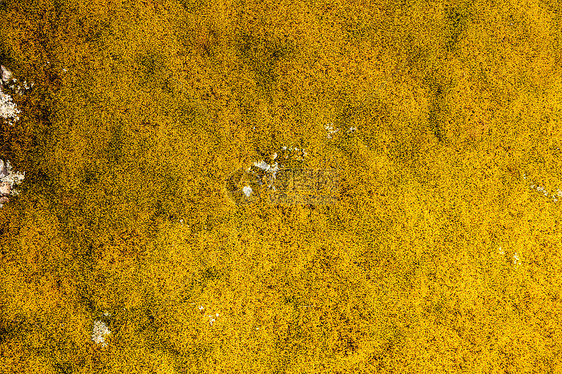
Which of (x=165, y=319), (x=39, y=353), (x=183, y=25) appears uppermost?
(x=183, y=25)

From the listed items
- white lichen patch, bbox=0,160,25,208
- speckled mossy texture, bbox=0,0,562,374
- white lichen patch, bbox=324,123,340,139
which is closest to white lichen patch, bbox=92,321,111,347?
speckled mossy texture, bbox=0,0,562,374

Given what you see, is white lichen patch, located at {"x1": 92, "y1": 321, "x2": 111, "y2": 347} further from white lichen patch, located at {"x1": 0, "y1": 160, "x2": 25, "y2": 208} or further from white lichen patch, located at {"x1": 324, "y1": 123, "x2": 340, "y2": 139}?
white lichen patch, located at {"x1": 324, "y1": 123, "x2": 340, "y2": 139}

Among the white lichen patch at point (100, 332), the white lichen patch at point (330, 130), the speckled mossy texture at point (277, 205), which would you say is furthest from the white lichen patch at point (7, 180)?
the white lichen patch at point (330, 130)

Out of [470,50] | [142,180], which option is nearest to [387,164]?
[470,50]

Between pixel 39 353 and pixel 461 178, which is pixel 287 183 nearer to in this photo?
pixel 461 178

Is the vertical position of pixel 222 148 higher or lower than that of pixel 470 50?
lower

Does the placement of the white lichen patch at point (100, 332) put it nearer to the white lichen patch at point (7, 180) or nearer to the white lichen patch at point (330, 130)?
the white lichen patch at point (7, 180)

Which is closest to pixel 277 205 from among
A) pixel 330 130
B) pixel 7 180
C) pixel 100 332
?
pixel 330 130

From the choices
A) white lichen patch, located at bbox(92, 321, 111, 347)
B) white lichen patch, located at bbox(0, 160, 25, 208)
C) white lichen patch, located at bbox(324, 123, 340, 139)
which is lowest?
white lichen patch, located at bbox(92, 321, 111, 347)
